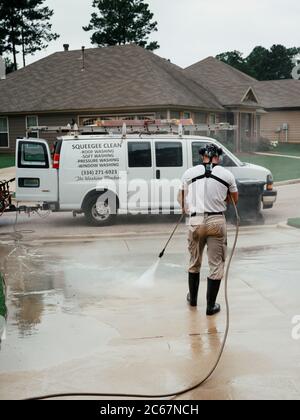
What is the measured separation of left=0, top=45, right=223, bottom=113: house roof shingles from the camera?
1179 inches

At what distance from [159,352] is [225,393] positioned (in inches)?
39.6

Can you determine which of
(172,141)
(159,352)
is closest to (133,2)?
(172,141)

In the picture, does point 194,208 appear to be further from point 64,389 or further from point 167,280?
point 64,389

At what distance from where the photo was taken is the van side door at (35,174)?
505 inches

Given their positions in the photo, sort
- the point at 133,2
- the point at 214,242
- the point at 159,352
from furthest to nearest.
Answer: the point at 133,2, the point at 214,242, the point at 159,352

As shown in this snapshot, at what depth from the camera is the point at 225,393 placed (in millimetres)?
4434

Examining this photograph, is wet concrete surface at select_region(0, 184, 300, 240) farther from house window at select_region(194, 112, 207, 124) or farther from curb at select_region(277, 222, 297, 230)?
house window at select_region(194, 112, 207, 124)

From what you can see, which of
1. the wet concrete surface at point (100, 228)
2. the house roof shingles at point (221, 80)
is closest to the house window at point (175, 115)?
the house roof shingles at point (221, 80)

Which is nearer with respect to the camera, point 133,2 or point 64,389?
point 64,389

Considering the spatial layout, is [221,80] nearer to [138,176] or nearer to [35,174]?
[138,176]

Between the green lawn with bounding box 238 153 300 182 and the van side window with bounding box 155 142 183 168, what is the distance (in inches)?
397

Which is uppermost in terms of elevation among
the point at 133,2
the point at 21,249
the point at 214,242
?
the point at 133,2

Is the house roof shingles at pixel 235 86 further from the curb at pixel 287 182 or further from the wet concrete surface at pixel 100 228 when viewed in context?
the wet concrete surface at pixel 100 228
